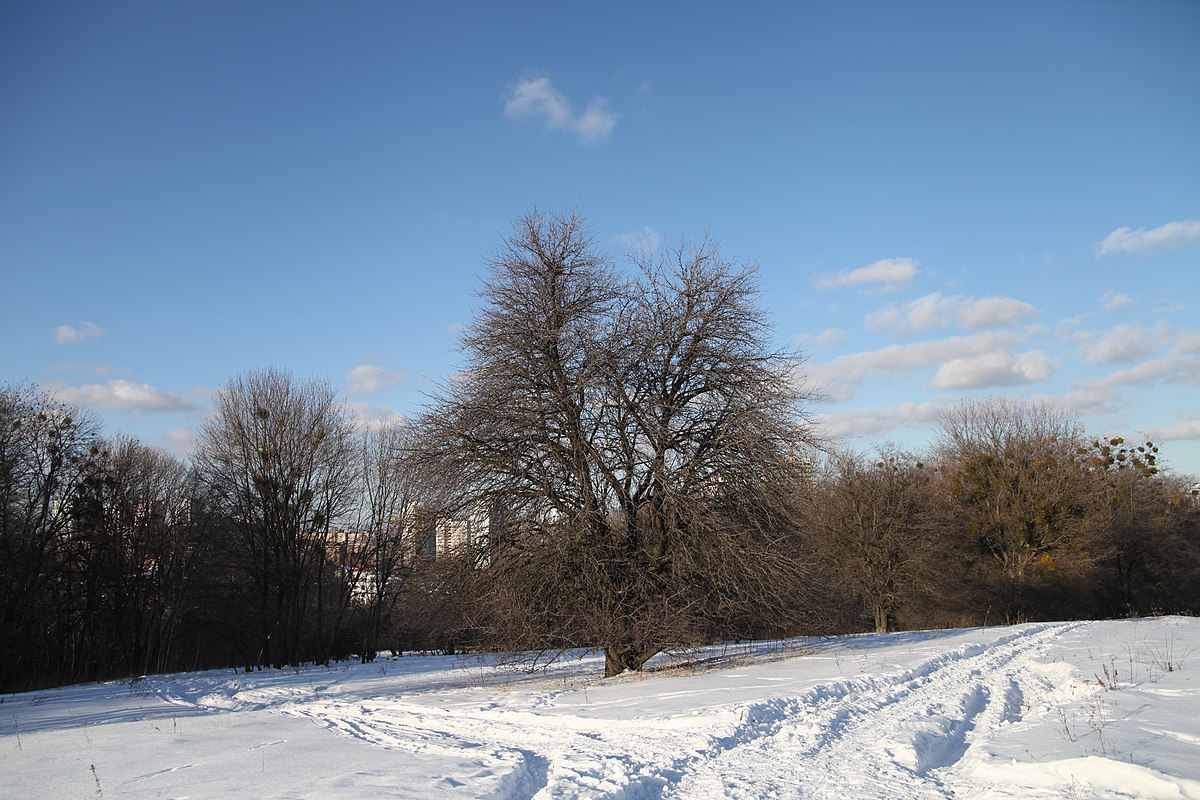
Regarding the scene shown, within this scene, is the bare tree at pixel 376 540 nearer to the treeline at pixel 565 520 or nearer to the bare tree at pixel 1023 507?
the treeline at pixel 565 520

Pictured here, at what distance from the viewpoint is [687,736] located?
765 centimetres

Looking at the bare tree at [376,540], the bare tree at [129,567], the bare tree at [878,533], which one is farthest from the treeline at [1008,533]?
the bare tree at [129,567]

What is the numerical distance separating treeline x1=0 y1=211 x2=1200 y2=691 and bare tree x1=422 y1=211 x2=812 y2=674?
0.19 feet

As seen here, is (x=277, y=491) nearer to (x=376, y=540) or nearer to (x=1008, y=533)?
(x=376, y=540)

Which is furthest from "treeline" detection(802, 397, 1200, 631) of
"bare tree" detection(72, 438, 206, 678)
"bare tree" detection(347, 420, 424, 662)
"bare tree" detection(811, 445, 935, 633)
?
"bare tree" detection(72, 438, 206, 678)

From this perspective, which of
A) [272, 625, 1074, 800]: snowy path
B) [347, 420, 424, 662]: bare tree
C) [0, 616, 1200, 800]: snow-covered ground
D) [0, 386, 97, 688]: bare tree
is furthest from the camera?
[347, 420, 424, 662]: bare tree

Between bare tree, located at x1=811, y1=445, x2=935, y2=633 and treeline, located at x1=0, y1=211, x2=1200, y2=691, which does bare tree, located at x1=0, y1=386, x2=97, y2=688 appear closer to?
treeline, located at x1=0, y1=211, x2=1200, y2=691

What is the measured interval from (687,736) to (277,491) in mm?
24769

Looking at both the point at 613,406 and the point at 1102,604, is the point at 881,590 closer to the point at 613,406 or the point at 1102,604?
the point at 1102,604

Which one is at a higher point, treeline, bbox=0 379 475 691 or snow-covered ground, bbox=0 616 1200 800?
treeline, bbox=0 379 475 691

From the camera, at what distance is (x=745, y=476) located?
14242 mm

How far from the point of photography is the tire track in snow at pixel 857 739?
582 cm

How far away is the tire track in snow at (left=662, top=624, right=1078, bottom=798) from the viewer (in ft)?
19.1

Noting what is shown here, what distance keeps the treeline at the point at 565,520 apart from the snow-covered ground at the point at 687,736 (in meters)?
1.67
